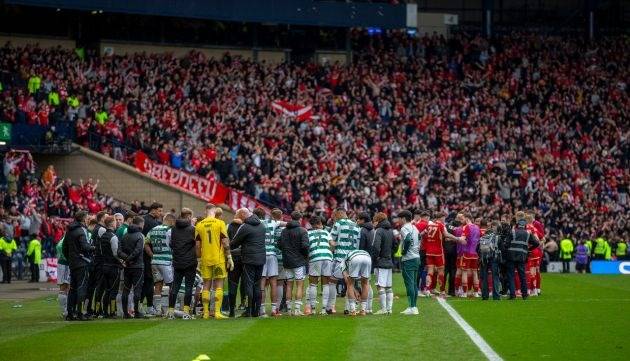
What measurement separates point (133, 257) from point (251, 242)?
2284 mm

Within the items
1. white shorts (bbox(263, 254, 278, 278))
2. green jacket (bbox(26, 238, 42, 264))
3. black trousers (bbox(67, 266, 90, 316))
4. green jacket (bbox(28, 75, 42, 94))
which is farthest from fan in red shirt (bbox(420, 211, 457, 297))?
green jacket (bbox(28, 75, 42, 94))

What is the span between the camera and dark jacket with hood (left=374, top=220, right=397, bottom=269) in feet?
77.9

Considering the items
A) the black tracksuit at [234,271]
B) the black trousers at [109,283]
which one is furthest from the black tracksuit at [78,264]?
the black tracksuit at [234,271]

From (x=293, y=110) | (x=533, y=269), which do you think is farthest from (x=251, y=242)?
(x=293, y=110)

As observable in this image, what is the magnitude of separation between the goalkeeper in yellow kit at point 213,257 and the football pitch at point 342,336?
812 mm

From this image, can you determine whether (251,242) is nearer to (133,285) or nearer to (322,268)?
(322,268)

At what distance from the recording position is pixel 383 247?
23.9m

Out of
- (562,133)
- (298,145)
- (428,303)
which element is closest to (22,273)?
(298,145)

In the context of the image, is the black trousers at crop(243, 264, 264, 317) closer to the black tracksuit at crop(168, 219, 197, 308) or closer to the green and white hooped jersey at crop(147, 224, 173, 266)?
the black tracksuit at crop(168, 219, 197, 308)

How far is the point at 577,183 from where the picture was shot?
5269cm

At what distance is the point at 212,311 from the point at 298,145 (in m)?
24.9

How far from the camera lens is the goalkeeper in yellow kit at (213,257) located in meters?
23.0

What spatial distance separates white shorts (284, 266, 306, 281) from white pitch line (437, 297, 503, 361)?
2998mm

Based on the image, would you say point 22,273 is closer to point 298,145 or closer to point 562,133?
point 298,145
